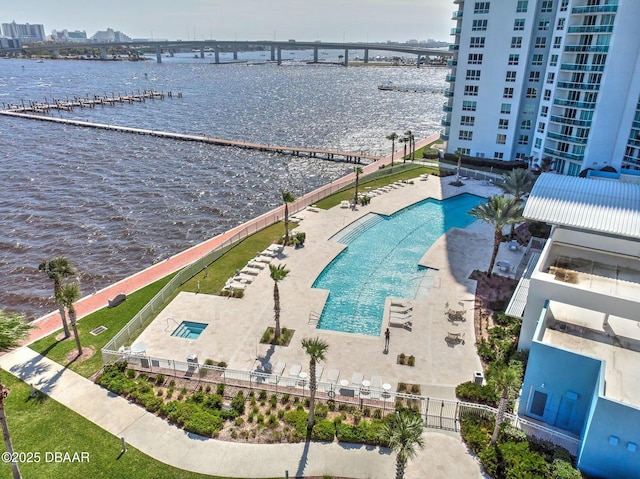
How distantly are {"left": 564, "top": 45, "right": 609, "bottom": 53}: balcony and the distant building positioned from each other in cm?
3067

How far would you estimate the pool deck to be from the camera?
29414 millimetres

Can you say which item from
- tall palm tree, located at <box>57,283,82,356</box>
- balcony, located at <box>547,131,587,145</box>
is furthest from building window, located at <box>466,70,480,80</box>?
tall palm tree, located at <box>57,283,82,356</box>

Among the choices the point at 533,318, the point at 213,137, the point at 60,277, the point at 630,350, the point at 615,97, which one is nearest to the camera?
the point at 630,350

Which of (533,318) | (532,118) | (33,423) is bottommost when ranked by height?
(33,423)

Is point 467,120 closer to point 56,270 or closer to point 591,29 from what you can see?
point 591,29

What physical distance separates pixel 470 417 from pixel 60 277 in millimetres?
27275

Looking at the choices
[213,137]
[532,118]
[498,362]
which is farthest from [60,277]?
[213,137]

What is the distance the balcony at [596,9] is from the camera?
54.4 metres

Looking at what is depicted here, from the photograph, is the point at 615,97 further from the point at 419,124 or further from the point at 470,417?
the point at 419,124

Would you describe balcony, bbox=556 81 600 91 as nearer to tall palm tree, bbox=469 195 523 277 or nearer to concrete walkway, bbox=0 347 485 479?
tall palm tree, bbox=469 195 523 277

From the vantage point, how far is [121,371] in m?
28.8

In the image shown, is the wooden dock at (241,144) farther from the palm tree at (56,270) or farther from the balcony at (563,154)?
the palm tree at (56,270)

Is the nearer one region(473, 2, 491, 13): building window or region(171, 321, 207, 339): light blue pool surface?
region(171, 321, 207, 339): light blue pool surface

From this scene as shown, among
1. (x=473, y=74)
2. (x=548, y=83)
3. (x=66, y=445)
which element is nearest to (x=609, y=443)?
(x=66, y=445)
